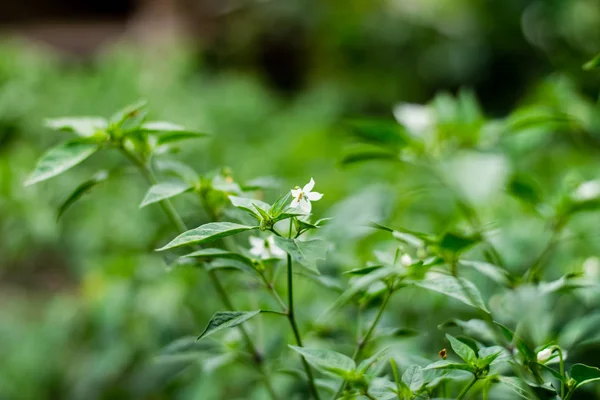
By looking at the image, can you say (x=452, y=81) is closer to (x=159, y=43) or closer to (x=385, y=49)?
(x=385, y=49)

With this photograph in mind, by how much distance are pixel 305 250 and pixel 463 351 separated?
147mm

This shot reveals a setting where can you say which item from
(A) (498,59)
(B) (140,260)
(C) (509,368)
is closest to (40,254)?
(B) (140,260)

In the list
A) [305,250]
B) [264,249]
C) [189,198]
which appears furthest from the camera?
[189,198]

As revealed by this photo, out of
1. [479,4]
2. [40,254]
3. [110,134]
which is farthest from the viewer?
[479,4]

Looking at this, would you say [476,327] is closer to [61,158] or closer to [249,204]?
[249,204]

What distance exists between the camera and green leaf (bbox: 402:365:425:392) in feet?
1.53

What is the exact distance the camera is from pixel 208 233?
1.52 ft

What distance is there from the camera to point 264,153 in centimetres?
171

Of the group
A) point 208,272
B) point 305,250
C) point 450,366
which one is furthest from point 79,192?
point 450,366

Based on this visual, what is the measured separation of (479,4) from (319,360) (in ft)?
12.1

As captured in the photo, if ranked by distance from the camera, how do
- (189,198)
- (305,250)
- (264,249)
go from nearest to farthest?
(305,250)
(264,249)
(189,198)

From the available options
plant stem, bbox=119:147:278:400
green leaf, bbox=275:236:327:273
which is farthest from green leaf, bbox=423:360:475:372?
plant stem, bbox=119:147:278:400

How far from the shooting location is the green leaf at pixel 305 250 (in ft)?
1.45

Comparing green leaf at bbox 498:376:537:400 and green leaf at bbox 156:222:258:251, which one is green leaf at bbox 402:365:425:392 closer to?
green leaf at bbox 498:376:537:400
